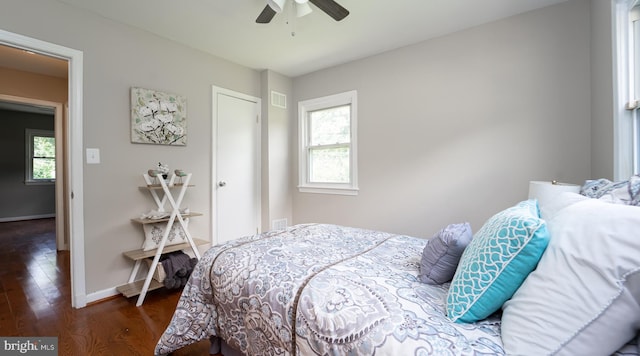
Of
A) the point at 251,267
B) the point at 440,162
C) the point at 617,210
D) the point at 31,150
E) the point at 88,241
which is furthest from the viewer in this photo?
the point at 31,150

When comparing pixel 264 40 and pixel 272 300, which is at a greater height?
pixel 264 40

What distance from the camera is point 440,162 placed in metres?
2.73

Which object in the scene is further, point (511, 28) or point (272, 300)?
point (511, 28)

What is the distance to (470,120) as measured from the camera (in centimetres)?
257

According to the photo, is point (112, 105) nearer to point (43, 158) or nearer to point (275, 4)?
point (275, 4)

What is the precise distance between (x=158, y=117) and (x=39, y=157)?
641 cm

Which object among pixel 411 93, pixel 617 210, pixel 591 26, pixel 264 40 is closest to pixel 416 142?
pixel 411 93

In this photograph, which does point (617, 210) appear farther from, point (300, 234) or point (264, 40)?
point (264, 40)

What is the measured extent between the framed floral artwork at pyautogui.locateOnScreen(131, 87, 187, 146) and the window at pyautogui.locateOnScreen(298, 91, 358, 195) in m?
1.56

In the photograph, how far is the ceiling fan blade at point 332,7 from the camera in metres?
1.93

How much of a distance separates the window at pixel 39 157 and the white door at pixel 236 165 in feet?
19.2

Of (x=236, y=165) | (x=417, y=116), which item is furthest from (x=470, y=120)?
(x=236, y=165)

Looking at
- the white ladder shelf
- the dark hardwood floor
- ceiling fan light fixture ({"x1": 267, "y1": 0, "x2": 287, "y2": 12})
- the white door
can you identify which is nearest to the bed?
the dark hardwood floor

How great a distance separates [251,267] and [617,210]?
1.33 meters
